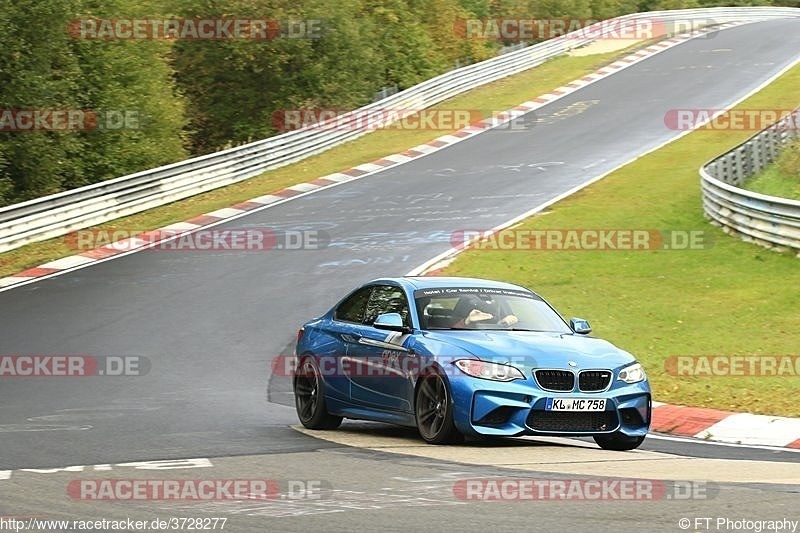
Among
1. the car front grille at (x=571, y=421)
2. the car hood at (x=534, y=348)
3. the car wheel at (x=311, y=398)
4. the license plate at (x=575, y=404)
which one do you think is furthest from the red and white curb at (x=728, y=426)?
the car wheel at (x=311, y=398)

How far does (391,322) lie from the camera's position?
11.5 meters

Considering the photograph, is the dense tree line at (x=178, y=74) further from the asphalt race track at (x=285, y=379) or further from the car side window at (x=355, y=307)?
the car side window at (x=355, y=307)

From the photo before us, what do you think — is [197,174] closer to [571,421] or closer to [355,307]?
[355,307]

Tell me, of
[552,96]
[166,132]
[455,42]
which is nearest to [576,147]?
[552,96]

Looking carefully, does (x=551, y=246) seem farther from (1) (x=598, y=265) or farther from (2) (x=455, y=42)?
(2) (x=455, y=42)

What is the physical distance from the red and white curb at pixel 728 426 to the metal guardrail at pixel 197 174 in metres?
16.9

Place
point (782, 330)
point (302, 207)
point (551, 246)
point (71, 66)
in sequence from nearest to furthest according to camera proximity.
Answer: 1. point (782, 330)
2. point (551, 246)
3. point (302, 207)
4. point (71, 66)

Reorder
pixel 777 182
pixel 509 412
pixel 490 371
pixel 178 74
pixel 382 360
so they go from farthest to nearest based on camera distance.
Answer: pixel 178 74, pixel 777 182, pixel 382 360, pixel 490 371, pixel 509 412

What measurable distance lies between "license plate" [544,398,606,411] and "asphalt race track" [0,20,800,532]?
1.10ft

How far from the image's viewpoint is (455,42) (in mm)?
56094

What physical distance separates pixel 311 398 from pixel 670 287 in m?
9.91

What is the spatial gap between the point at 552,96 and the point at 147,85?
14.2 metres

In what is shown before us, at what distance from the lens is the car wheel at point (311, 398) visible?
40.9 feet

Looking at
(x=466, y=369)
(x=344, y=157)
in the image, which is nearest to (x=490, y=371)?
(x=466, y=369)
